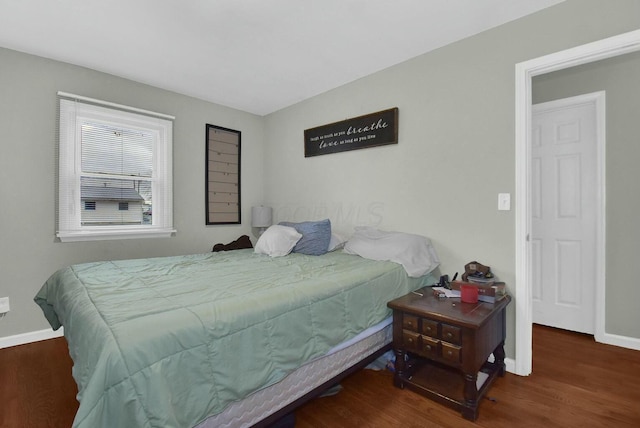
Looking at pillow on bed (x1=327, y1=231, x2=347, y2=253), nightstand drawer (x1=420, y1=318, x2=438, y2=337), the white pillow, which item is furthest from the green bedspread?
pillow on bed (x1=327, y1=231, x2=347, y2=253)

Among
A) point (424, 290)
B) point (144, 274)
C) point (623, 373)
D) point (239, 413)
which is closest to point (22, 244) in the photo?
point (144, 274)

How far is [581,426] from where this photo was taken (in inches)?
62.1

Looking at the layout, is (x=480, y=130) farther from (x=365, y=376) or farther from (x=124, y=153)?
(x=124, y=153)

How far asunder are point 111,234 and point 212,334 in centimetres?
244

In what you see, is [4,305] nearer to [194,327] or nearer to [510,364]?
[194,327]

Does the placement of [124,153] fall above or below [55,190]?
above

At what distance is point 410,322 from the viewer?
74.6 inches

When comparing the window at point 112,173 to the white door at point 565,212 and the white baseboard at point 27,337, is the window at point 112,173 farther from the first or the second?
the white door at point 565,212

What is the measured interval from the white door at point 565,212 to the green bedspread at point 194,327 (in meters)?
1.87

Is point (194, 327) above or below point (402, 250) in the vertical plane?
below

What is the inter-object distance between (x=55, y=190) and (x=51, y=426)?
78.3 inches

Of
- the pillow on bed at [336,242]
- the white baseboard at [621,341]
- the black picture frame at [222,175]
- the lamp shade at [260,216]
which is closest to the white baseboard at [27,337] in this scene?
the black picture frame at [222,175]

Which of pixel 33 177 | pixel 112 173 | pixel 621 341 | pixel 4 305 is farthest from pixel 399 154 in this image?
pixel 4 305

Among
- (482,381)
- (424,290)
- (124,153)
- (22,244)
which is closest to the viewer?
(482,381)
